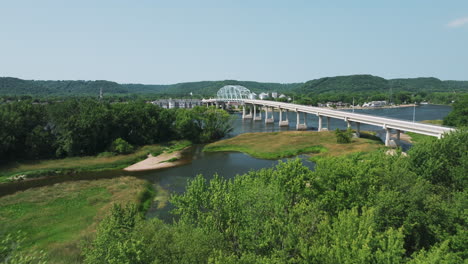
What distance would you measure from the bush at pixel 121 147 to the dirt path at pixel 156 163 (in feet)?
14.8

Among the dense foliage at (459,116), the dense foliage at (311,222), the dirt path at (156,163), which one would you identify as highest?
Answer: the dense foliage at (459,116)

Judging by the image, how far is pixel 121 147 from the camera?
56.5 metres

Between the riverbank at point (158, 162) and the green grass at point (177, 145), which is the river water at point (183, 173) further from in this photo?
the green grass at point (177, 145)

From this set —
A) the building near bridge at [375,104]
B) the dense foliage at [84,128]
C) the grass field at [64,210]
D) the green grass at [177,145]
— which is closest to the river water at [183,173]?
the grass field at [64,210]

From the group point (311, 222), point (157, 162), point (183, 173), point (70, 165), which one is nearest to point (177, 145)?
point (157, 162)

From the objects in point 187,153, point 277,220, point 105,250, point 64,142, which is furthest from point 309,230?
point 64,142

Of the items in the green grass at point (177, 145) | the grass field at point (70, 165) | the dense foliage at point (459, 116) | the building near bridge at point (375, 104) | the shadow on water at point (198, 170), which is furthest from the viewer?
the building near bridge at point (375, 104)

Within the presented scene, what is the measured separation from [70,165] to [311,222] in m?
47.0

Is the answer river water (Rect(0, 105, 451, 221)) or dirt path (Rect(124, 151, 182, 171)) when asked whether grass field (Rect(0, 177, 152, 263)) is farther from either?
dirt path (Rect(124, 151, 182, 171))

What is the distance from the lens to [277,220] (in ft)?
46.6

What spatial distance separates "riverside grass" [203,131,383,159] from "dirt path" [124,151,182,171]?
9.16m

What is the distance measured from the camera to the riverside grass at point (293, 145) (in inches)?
2194

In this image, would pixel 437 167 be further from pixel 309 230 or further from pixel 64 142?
pixel 64 142

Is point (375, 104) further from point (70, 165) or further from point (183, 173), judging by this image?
point (70, 165)
